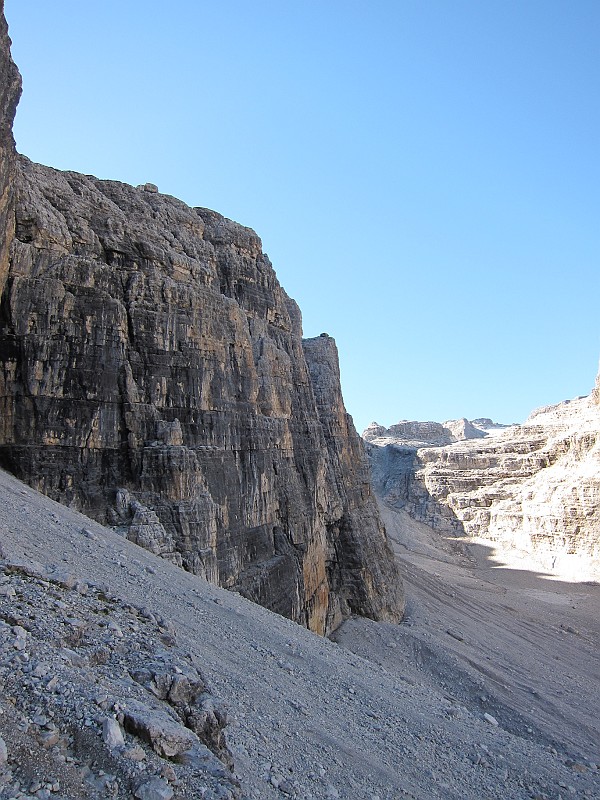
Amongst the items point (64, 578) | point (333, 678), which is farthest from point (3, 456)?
point (333, 678)

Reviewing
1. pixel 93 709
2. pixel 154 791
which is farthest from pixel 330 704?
pixel 154 791

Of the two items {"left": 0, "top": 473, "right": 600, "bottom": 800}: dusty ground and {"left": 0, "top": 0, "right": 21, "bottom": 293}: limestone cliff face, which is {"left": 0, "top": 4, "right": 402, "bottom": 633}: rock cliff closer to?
{"left": 0, "top": 0, "right": 21, "bottom": 293}: limestone cliff face

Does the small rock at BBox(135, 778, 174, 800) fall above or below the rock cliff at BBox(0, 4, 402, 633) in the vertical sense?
below

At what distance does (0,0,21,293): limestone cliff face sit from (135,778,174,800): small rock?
39.8 ft

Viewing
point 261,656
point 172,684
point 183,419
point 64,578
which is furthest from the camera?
point 183,419

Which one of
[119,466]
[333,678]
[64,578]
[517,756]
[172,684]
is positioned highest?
[119,466]

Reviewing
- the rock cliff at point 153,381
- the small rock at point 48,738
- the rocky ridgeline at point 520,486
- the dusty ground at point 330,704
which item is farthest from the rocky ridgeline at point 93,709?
the rocky ridgeline at point 520,486

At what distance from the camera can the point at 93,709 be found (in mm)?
4859

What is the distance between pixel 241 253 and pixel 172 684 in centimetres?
Result: 1889

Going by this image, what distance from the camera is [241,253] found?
2278cm

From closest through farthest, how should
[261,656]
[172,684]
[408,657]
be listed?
[172,684] → [261,656] → [408,657]

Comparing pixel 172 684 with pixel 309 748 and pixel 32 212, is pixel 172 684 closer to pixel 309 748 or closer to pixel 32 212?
pixel 309 748

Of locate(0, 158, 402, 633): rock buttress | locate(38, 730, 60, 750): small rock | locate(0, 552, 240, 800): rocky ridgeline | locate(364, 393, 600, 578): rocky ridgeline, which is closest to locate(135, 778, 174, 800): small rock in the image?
locate(0, 552, 240, 800): rocky ridgeline

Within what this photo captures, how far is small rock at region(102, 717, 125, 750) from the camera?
15.0 ft
